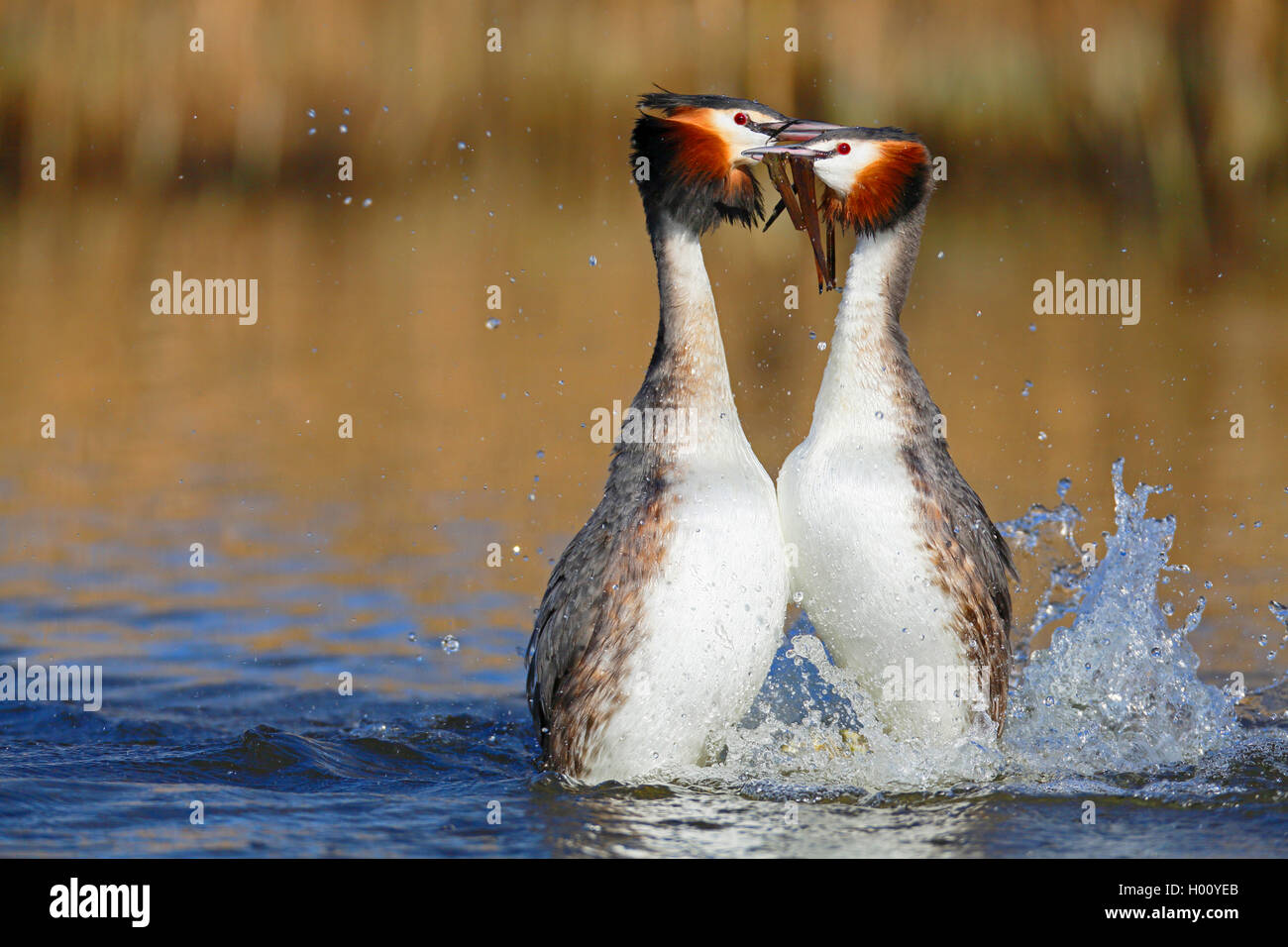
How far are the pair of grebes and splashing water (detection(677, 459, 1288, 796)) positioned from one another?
128mm

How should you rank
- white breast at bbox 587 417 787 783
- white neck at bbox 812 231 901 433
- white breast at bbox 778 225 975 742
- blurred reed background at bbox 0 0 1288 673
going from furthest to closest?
1. blurred reed background at bbox 0 0 1288 673
2. white neck at bbox 812 231 901 433
3. white breast at bbox 778 225 975 742
4. white breast at bbox 587 417 787 783

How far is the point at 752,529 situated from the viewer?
5988mm

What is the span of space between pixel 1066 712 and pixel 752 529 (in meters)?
1.81

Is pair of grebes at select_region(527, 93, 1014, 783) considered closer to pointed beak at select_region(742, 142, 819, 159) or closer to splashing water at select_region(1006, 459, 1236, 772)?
pointed beak at select_region(742, 142, 819, 159)

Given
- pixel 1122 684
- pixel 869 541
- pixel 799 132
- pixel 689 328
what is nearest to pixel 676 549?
pixel 869 541

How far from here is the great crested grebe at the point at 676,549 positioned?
5957 millimetres

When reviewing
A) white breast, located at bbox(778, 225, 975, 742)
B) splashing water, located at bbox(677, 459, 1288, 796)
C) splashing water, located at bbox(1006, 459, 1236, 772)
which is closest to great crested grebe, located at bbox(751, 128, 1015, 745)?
white breast, located at bbox(778, 225, 975, 742)

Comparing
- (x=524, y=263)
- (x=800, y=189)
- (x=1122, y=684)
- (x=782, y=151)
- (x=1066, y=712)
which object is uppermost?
(x=524, y=263)

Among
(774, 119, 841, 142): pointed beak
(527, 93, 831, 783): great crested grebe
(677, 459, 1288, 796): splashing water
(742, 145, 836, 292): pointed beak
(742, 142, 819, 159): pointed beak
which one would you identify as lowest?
(677, 459, 1288, 796): splashing water

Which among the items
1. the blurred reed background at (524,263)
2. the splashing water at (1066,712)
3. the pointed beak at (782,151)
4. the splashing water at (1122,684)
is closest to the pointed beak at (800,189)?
the pointed beak at (782,151)

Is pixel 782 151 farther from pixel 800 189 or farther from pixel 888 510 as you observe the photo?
pixel 888 510

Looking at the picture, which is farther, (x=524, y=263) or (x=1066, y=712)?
(x=524, y=263)

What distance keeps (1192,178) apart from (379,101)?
12.3 m

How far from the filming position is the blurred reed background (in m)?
10.9
